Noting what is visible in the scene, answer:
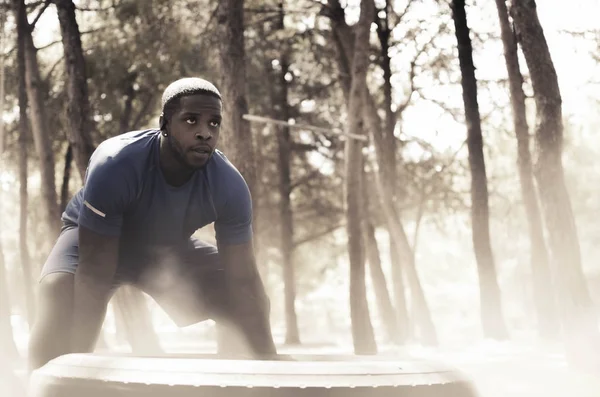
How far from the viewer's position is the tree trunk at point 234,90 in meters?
10.8

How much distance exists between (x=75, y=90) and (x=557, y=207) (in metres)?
7.46

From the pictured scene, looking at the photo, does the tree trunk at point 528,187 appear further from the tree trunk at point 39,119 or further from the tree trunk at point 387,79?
the tree trunk at point 39,119

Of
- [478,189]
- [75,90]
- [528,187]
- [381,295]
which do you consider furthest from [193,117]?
[381,295]

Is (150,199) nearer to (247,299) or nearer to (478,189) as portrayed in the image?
(247,299)

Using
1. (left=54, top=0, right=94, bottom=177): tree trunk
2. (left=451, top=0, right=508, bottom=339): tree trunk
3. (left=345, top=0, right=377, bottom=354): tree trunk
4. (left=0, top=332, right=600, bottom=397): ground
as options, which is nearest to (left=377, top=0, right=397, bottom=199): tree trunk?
(left=451, top=0, right=508, bottom=339): tree trunk

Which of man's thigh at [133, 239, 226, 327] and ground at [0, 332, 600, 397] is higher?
man's thigh at [133, 239, 226, 327]

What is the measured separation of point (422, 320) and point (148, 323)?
6731 mm

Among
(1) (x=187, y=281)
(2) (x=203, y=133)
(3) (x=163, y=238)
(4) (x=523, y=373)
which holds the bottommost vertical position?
(4) (x=523, y=373)

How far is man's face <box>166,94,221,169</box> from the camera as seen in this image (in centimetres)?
322

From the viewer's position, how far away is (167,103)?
3303 mm

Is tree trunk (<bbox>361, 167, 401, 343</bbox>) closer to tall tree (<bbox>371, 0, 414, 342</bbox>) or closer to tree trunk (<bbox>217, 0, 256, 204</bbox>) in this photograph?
tall tree (<bbox>371, 0, 414, 342</bbox>)

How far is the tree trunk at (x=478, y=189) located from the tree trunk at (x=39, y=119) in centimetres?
807

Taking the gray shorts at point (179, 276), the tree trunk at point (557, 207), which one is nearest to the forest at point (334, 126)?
the tree trunk at point (557, 207)

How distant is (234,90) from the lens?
11.0 m
